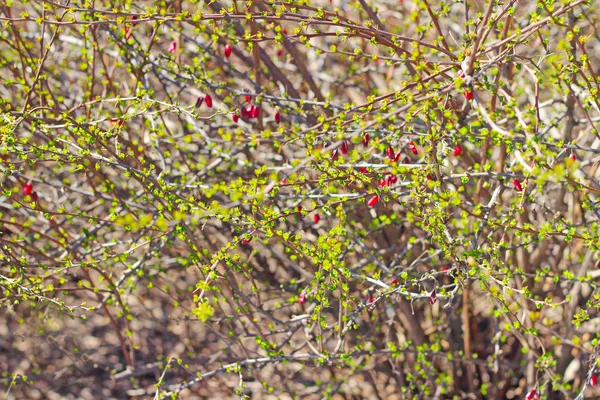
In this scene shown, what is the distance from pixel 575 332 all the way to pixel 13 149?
3.17 metres

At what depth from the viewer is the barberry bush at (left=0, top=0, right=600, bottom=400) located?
2.51m

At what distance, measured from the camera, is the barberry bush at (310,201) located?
251cm

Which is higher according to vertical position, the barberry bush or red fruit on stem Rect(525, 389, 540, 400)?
the barberry bush

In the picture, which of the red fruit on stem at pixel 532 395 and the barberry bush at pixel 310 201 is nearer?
the barberry bush at pixel 310 201

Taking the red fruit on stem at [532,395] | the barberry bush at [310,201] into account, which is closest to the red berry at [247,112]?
the barberry bush at [310,201]

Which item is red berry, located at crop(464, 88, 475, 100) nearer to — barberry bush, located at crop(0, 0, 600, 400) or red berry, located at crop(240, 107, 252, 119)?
barberry bush, located at crop(0, 0, 600, 400)

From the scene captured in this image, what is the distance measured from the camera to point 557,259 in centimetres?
374

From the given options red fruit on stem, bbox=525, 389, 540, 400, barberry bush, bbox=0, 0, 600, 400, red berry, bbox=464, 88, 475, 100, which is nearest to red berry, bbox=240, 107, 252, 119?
Answer: barberry bush, bbox=0, 0, 600, 400

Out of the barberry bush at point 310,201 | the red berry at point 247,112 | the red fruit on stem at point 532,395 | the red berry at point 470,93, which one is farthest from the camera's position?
the red berry at point 247,112

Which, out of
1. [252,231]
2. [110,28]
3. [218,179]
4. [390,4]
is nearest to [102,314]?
[218,179]

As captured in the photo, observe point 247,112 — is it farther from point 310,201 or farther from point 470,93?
point 470,93

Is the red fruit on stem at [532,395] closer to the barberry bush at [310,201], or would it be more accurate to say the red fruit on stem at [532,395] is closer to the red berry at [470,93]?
the barberry bush at [310,201]

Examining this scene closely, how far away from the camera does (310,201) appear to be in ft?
10.7

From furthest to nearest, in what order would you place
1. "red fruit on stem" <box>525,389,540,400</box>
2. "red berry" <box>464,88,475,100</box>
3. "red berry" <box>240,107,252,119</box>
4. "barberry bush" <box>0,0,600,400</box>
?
"red berry" <box>240,107,252,119</box> → "red fruit on stem" <box>525,389,540,400</box> → "barberry bush" <box>0,0,600,400</box> → "red berry" <box>464,88,475,100</box>
